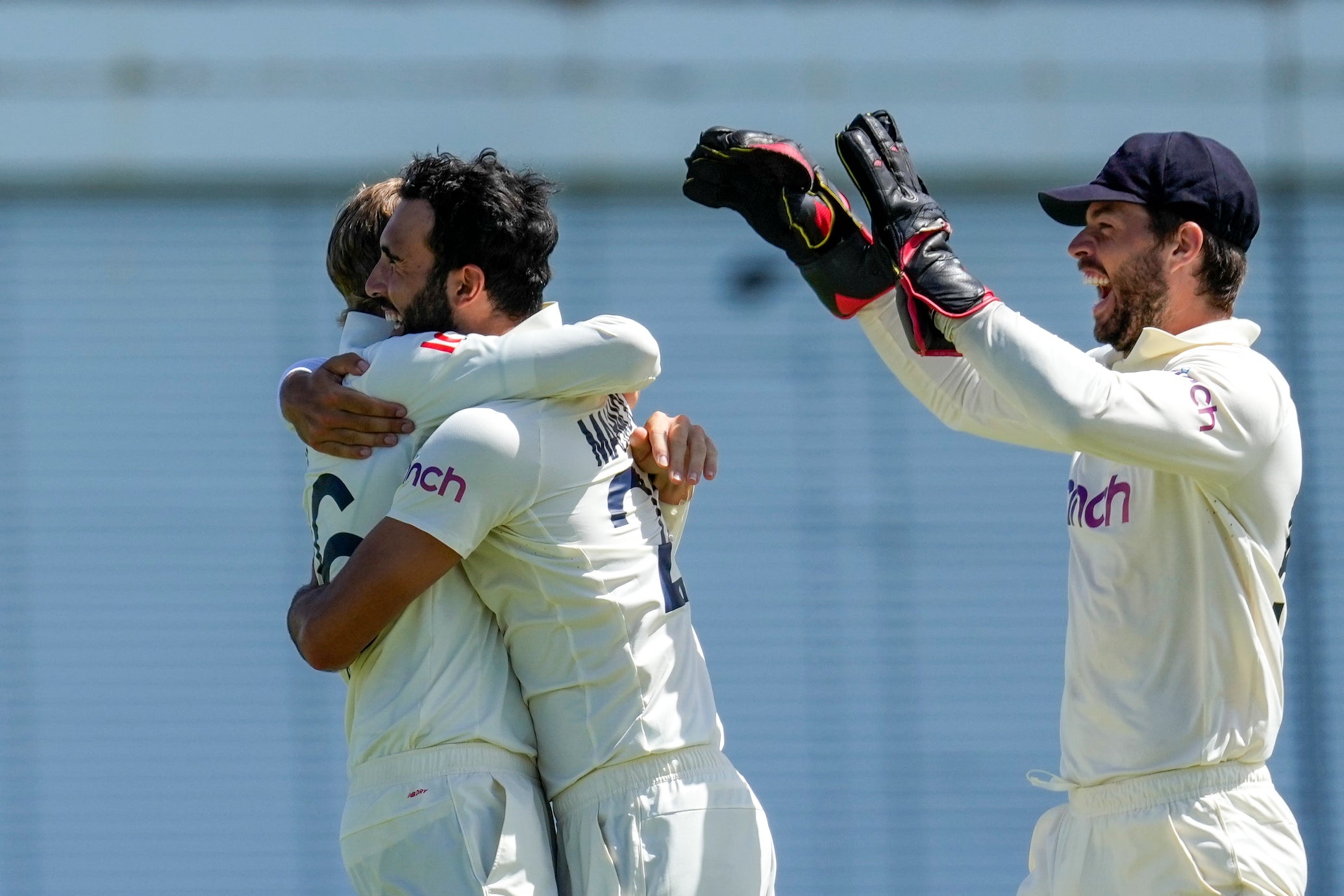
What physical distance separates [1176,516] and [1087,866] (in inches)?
24.8

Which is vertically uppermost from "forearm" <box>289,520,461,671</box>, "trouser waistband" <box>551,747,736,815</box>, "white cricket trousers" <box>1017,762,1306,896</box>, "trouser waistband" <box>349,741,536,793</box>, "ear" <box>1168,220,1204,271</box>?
"ear" <box>1168,220,1204,271</box>

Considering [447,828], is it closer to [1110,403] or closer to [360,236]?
[360,236]

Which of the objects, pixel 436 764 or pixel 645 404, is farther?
pixel 645 404

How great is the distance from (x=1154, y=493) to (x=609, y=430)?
956 mm

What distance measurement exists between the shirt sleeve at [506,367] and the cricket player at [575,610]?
5cm

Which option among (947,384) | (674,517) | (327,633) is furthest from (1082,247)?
(327,633)

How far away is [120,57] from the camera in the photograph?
275 inches

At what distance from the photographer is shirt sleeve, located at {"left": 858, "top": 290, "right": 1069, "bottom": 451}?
337 cm

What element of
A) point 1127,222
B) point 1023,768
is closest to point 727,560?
point 1023,768

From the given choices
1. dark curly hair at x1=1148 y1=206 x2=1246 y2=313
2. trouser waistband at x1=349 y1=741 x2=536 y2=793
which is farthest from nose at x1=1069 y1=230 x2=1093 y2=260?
trouser waistband at x1=349 y1=741 x2=536 y2=793

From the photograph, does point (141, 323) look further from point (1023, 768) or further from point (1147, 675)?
point (1147, 675)

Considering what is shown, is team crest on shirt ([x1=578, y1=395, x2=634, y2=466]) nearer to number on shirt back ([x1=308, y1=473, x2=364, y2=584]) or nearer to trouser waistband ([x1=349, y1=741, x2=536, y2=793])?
number on shirt back ([x1=308, y1=473, x2=364, y2=584])

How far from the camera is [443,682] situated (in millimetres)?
2627

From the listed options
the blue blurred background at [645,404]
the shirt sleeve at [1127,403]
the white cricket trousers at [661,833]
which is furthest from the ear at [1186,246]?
the blue blurred background at [645,404]
